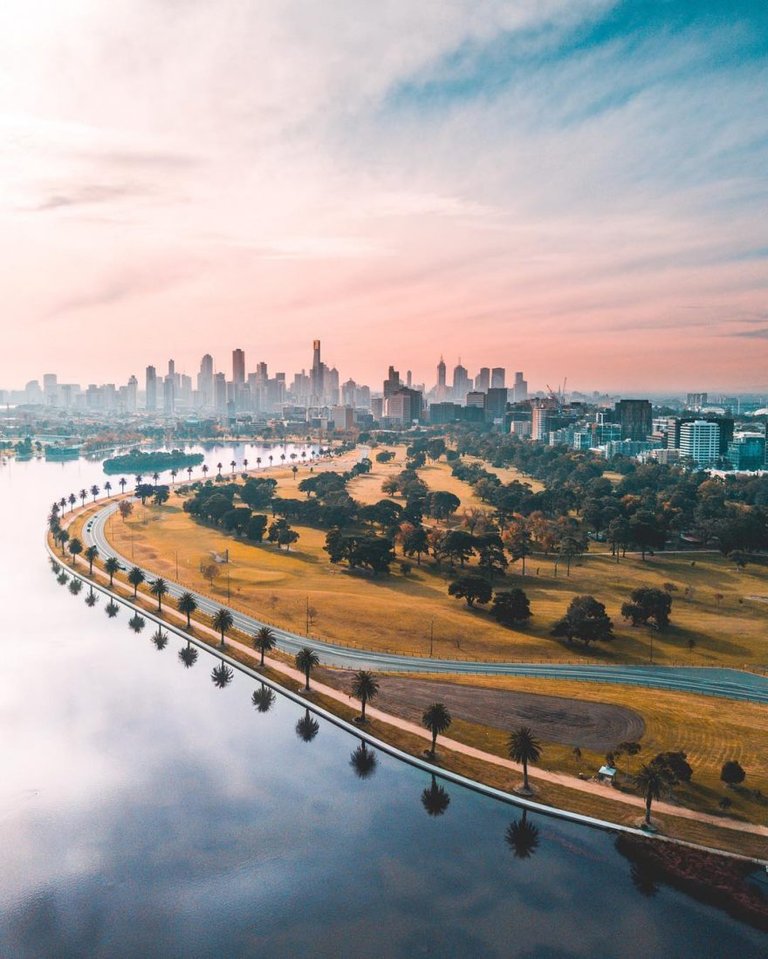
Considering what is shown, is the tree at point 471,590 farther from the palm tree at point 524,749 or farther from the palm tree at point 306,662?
the palm tree at point 524,749

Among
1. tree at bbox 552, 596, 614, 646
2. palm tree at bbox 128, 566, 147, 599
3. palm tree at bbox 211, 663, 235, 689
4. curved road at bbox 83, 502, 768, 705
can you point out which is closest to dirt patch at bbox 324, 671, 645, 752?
curved road at bbox 83, 502, 768, 705

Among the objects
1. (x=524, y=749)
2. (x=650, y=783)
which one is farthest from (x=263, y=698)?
(x=650, y=783)

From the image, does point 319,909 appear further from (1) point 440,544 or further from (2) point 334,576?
(1) point 440,544

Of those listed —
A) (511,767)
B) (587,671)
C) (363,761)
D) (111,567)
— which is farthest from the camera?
(111,567)

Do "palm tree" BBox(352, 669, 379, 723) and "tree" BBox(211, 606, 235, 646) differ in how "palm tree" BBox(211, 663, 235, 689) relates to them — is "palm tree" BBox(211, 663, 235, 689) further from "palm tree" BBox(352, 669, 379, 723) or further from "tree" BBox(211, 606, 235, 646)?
"palm tree" BBox(352, 669, 379, 723)

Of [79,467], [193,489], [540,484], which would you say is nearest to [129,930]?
[193,489]

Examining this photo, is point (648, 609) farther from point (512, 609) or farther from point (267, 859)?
point (267, 859)
